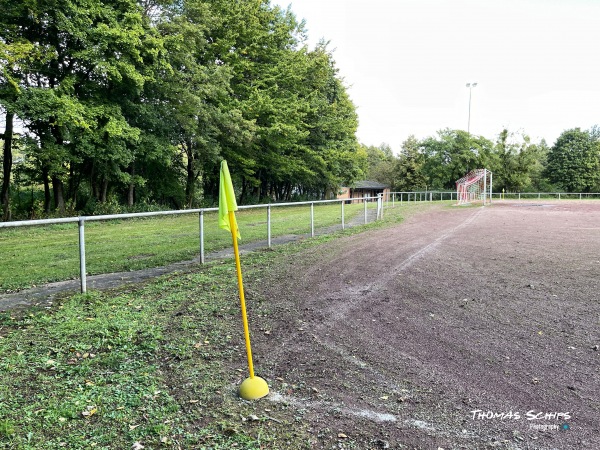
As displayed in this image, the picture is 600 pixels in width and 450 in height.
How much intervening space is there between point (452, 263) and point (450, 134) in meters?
54.4

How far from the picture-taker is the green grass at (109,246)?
7156mm

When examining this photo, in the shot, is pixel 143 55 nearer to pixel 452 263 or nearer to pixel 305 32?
pixel 452 263

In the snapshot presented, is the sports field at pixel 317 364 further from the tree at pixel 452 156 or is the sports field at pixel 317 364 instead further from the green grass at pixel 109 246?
the tree at pixel 452 156

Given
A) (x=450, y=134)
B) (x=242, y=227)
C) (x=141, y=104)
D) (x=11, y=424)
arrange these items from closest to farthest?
(x=11, y=424) → (x=242, y=227) → (x=141, y=104) → (x=450, y=134)

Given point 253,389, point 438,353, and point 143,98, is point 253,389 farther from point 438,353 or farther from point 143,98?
point 143,98

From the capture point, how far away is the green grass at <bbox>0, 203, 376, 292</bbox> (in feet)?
23.5

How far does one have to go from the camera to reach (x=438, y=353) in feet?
12.0

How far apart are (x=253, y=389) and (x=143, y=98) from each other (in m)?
22.2

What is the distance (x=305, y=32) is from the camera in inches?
1411

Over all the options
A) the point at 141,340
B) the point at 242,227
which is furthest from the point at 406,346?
the point at 242,227

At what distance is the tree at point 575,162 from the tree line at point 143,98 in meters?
43.0

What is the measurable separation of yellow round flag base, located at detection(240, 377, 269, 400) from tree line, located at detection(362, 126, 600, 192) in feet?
185

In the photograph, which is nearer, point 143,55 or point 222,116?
point 143,55

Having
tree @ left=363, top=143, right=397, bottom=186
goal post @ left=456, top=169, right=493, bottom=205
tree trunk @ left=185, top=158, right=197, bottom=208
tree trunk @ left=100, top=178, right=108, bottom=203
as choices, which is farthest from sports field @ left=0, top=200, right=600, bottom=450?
tree @ left=363, top=143, right=397, bottom=186
